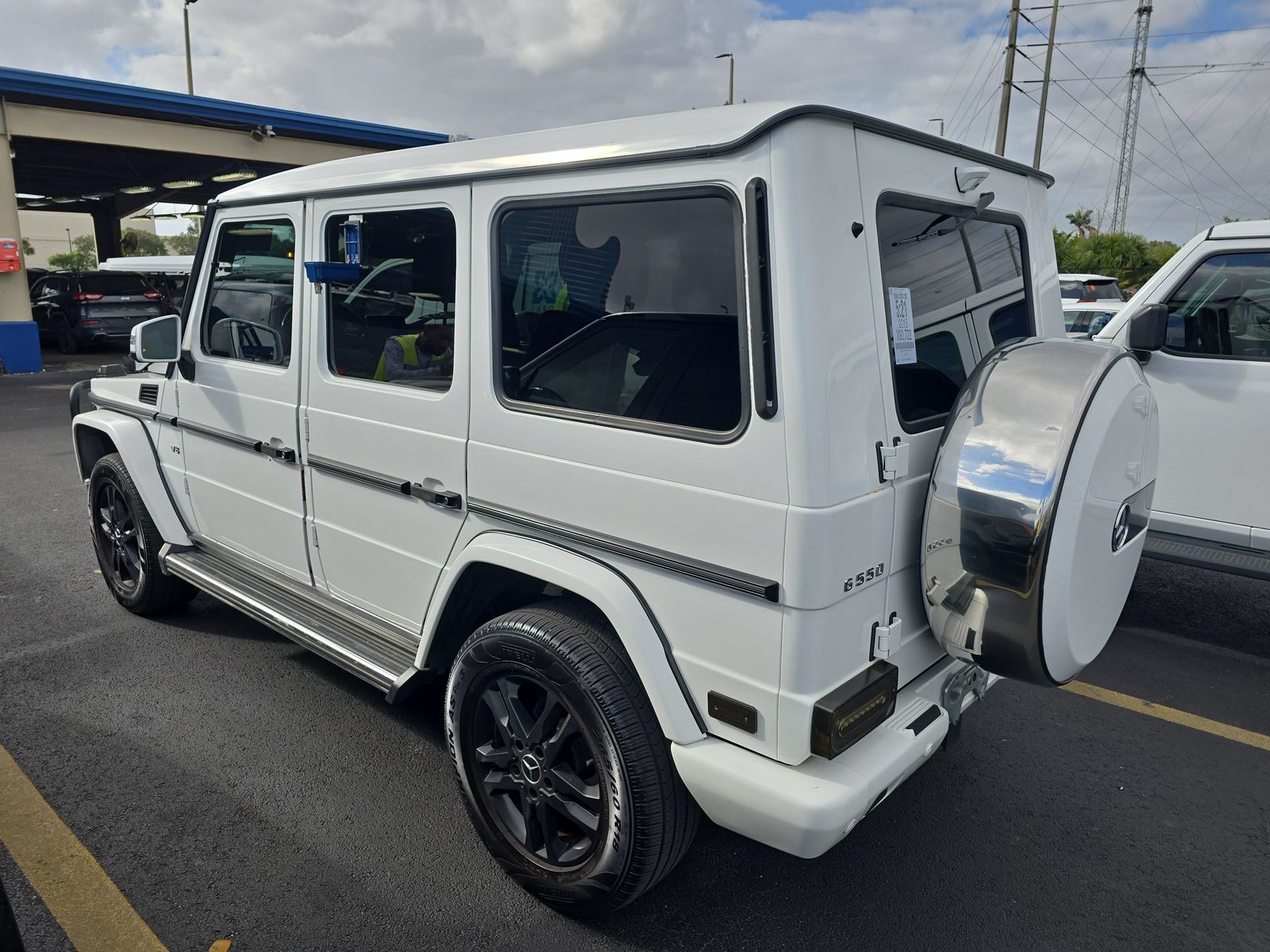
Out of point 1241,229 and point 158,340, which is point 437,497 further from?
point 1241,229

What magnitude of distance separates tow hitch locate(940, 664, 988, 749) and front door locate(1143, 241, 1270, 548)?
256 centimetres

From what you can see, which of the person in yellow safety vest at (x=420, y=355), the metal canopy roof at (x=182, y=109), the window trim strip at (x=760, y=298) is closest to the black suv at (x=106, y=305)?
the metal canopy roof at (x=182, y=109)

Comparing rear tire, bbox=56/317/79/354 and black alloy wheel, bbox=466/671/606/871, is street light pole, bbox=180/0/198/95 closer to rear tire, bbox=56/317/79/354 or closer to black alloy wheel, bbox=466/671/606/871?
rear tire, bbox=56/317/79/354

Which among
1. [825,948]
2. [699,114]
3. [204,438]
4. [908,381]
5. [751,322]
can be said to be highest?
[699,114]

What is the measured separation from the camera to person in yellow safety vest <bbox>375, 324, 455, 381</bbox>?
279 cm

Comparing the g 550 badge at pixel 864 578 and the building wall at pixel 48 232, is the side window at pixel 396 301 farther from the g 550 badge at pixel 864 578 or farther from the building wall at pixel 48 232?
the building wall at pixel 48 232

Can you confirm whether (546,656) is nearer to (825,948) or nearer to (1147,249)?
(825,948)

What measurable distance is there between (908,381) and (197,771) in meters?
2.76

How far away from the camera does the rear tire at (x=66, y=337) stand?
1786 cm

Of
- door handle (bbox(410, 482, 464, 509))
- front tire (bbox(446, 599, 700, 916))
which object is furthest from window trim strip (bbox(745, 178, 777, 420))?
door handle (bbox(410, 482, 464, 509))

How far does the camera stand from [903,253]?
2.34 metres

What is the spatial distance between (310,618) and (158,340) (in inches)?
55.7

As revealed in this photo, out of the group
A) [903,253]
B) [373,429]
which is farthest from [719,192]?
[373,429]

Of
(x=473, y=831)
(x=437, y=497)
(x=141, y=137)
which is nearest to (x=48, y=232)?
(x=141, y=137)
